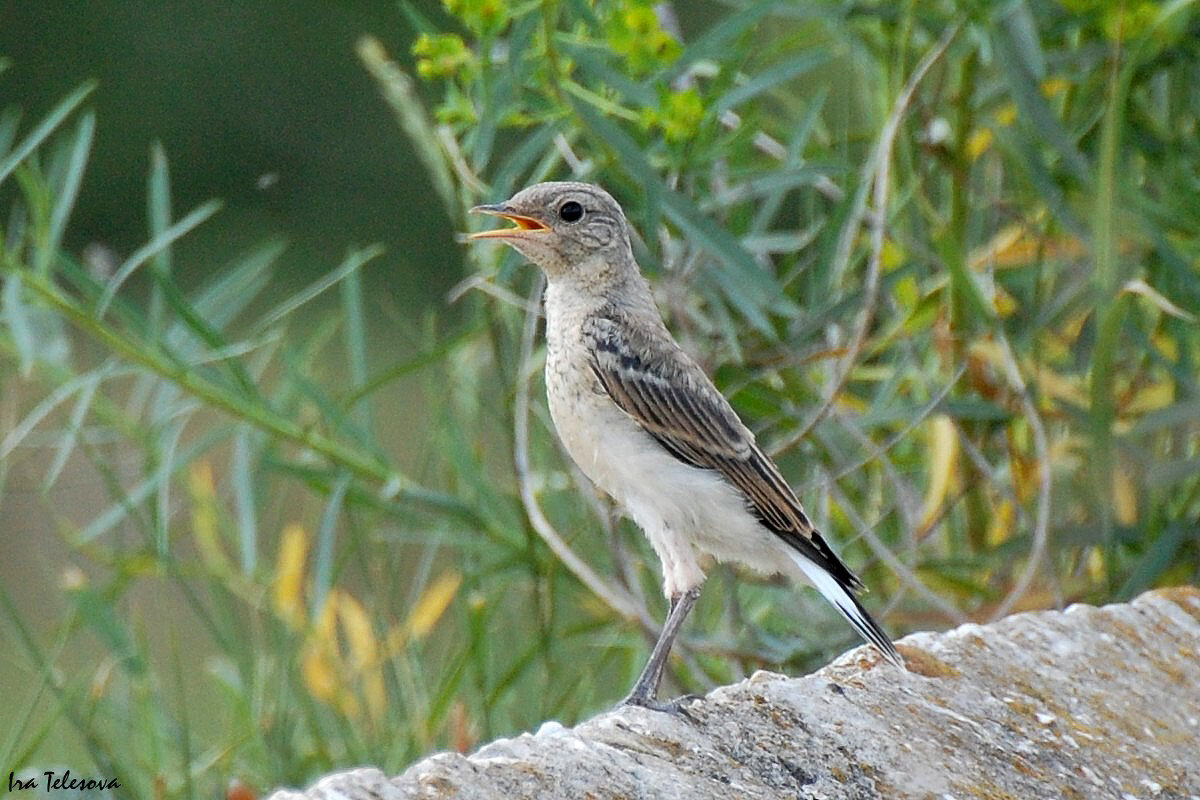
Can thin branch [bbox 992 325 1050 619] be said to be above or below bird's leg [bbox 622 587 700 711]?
below

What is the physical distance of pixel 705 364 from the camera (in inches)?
165

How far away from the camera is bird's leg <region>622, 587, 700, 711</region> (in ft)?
10.9

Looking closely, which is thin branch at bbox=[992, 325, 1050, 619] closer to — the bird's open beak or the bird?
the bird

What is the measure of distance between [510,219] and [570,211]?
6.6 inches

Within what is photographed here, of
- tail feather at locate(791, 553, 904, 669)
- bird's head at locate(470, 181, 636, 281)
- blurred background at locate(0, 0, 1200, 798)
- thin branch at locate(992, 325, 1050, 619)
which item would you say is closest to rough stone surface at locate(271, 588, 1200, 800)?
tail feather at locate(791, 553, 904, 669)

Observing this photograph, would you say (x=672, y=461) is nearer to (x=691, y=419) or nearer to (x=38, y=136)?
(x=691, y=419)

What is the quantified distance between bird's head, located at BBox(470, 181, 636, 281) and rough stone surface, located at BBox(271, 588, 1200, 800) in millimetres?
1301

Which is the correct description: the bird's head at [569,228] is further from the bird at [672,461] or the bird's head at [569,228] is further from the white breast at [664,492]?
the white breast at [664,492]

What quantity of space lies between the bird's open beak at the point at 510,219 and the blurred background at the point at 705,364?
3.6 inches

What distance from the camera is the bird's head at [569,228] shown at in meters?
3.81

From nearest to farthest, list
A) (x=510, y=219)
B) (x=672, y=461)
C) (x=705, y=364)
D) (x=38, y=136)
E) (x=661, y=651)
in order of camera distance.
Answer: (x=661, y=651), (x=672, y=461), (x=38, y=136), (x=510, y=219), (x=705, y=364)

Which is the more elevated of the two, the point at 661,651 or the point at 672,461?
the point at 672,461

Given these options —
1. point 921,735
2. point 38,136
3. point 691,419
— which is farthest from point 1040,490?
point 38,136

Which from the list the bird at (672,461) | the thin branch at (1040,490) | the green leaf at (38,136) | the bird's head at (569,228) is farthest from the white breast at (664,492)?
the green leaf at (38,136)
